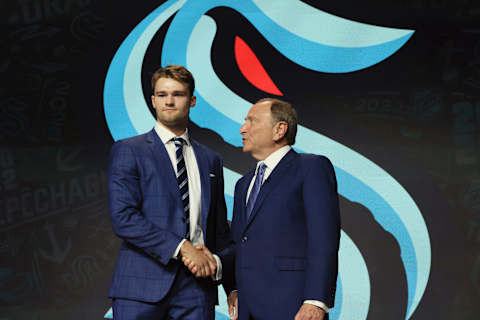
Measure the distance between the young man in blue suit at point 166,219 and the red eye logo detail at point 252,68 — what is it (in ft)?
5.63

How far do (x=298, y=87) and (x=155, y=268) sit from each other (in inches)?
85.8

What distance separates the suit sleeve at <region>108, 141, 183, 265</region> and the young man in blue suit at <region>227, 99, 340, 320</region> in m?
0.29

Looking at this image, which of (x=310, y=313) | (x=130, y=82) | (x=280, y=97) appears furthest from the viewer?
(x=130, y=82)

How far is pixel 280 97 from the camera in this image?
3.76 metres

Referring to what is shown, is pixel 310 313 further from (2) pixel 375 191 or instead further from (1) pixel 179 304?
(2) pixel 375 191

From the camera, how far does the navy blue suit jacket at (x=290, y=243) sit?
5.89 ft

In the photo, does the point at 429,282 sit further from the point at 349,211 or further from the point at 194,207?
the point at 194,207

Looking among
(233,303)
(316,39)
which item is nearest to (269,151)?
(233,303)

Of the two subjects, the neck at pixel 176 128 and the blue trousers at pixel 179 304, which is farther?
the neck at pixel 176 128

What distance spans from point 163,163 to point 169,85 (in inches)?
12.3

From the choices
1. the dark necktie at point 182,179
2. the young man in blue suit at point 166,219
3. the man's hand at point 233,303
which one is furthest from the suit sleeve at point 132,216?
the man's hand at point 233,303

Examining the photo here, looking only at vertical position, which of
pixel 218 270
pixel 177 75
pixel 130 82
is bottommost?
pixel 218 270

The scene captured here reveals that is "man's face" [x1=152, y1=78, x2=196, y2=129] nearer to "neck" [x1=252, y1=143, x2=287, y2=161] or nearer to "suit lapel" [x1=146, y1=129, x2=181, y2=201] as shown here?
"suit lapel" [x1=146, y1=129, x2=181, y2=201]

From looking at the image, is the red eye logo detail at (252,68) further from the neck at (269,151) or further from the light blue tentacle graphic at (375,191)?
the neck at (269,151)
